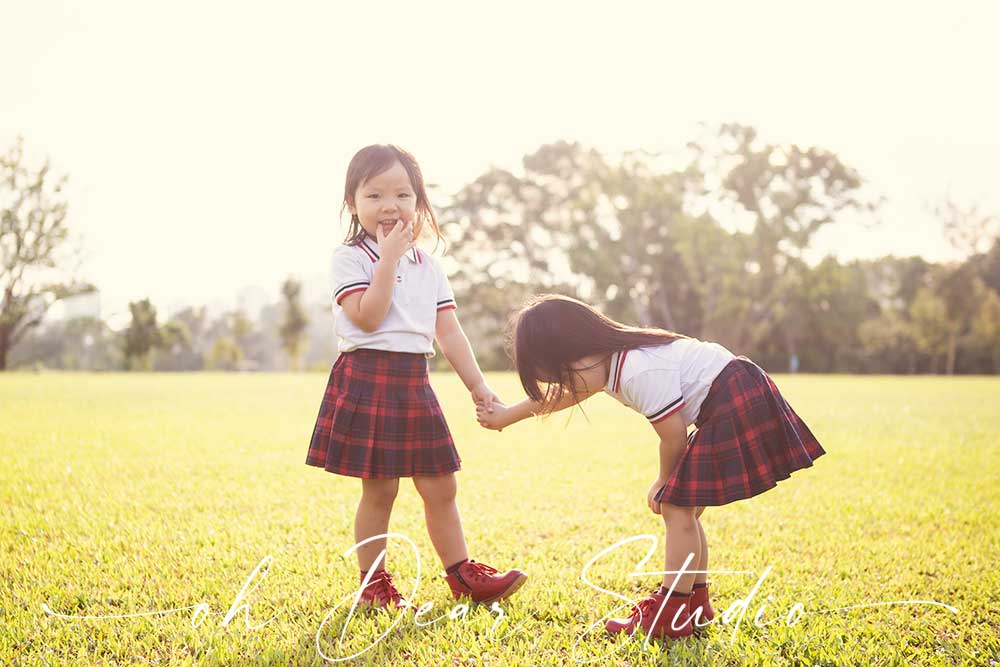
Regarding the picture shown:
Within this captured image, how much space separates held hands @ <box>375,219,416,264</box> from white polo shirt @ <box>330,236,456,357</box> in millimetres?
72

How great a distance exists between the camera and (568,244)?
36.2m

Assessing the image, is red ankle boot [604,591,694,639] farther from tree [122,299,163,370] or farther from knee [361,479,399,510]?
tree [122,299,163,370]

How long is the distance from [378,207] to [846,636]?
1.95 metres

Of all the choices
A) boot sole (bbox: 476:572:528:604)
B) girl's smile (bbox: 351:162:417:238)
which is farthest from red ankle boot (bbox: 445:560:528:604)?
girl's smile (bbox: 351:162:417:238)

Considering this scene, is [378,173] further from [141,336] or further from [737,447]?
[141,336]

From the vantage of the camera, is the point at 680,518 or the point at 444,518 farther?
the point at 444,518

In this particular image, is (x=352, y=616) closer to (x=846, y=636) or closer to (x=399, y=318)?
(x=399, y=318)

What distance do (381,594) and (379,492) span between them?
1.07ft

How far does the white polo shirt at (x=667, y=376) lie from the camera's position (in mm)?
2357

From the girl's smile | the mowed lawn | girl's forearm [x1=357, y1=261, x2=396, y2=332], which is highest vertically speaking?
the girl's smile

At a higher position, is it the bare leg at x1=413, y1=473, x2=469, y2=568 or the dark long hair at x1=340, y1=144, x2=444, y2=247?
the dark long hair at x1=340, y1=144, x2=444, y2=247

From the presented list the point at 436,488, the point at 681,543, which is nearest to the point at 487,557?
the point at 436,488

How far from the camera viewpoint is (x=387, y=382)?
2525 mm

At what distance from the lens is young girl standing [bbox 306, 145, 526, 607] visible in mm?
2498
